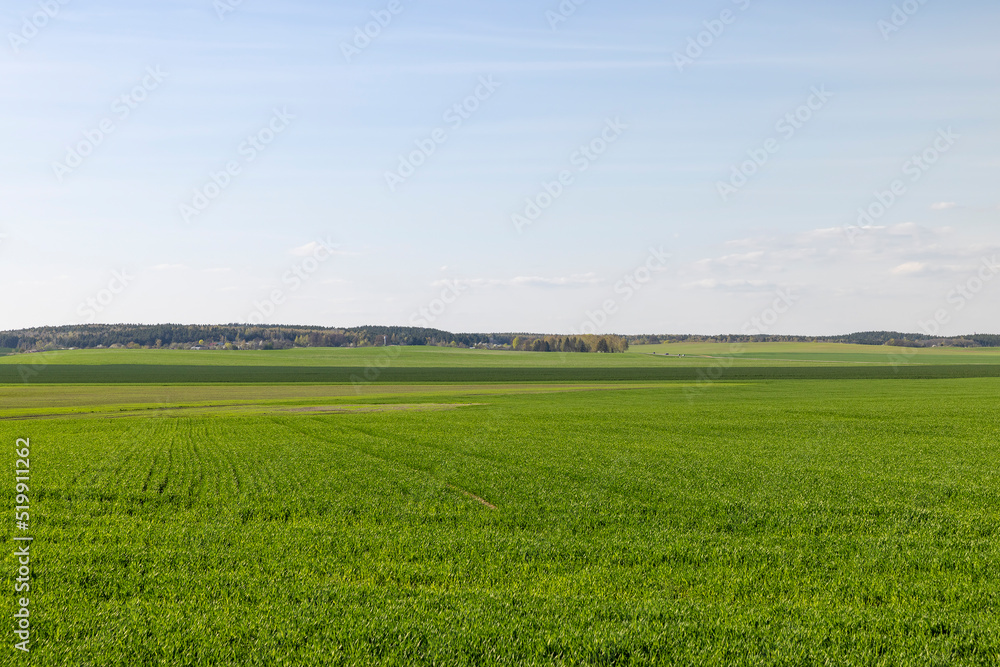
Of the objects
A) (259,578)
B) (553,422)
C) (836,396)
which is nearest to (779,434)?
(553,422)

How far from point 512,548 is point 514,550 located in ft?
0.58

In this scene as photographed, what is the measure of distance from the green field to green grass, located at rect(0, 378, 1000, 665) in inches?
2.7

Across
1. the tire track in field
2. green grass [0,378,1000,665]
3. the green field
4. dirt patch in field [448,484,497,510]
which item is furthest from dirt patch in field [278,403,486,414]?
dirt patch in field [448,484,497,510]

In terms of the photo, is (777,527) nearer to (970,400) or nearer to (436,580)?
(436,580)

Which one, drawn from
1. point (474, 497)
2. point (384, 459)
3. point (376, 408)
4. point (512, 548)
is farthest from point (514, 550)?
point (376, 408)

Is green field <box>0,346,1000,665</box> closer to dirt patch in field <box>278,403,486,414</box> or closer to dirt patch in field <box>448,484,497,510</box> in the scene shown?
dirt patch in field <box>448,484,497,510</box>

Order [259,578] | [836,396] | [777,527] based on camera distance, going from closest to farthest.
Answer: [259,578] → [777,527] → [836,396]

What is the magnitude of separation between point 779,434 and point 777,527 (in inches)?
865

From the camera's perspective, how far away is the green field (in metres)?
10.4

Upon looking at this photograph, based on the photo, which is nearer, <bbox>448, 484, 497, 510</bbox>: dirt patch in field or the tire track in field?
<bbox>448, 484, 497, 510</bbox>: dirt patch in field

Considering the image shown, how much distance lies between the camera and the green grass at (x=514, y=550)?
10438mm

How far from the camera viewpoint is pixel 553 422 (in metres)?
44.7

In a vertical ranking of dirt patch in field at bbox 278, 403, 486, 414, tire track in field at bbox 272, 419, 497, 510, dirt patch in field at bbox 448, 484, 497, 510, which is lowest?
dirt patch in field at bbox 278, 403, 486, 414

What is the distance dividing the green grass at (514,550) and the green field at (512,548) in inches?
2.7
